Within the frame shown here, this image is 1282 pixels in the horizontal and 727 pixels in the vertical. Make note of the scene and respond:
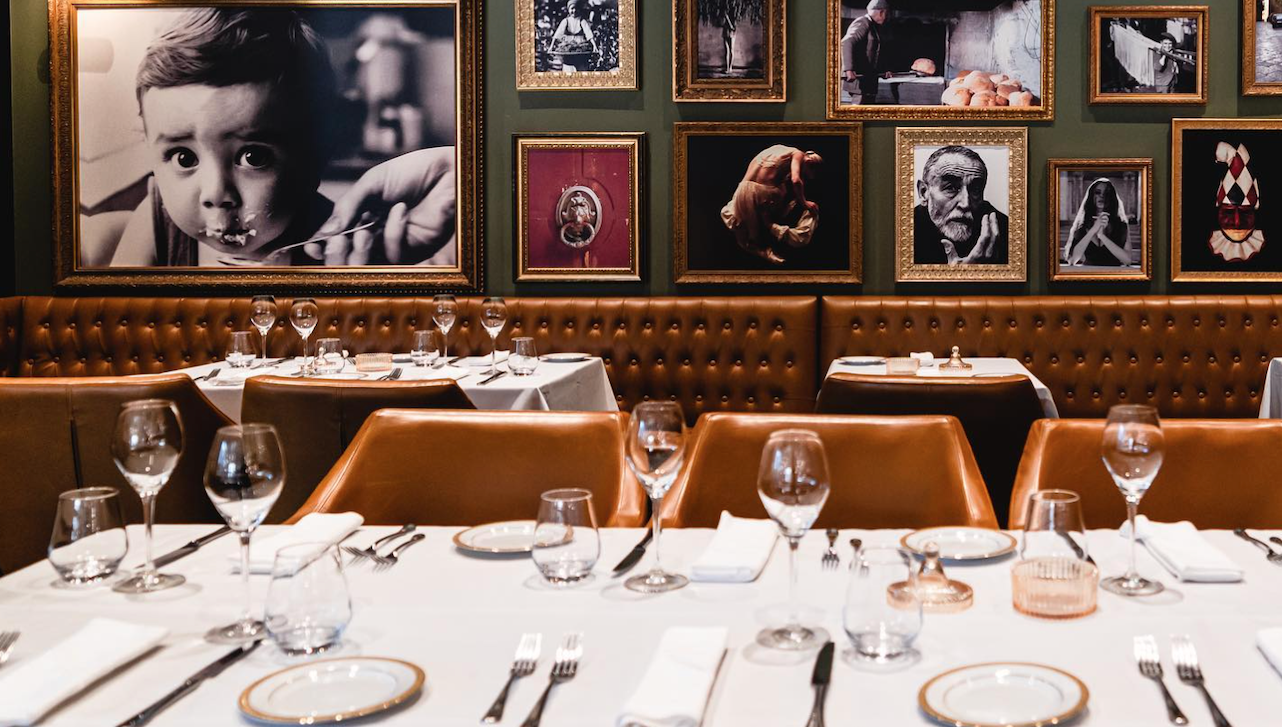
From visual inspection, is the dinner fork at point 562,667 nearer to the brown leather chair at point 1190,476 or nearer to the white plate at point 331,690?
the white plate at point 331,690

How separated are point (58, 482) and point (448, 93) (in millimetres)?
3460

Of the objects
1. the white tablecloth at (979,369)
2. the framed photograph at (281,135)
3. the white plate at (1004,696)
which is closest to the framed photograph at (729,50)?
the framed photograph at (281,135)

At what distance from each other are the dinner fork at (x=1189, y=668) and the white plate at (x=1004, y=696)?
10cm

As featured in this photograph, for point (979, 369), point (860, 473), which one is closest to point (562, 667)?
point (860, 473)

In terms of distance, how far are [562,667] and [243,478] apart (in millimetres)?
465

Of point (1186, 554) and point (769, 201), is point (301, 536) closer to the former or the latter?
point (1186, 554)

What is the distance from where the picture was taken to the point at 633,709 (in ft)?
2.91

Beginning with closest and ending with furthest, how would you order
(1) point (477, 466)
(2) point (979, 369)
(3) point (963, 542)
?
1. (3) point (963, 542)
2. (1) point (477, 466)
3. (2) point (979, 369)

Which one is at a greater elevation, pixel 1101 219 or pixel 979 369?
pixel 1101 219

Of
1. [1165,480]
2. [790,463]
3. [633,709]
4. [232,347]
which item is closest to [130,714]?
[633,709]

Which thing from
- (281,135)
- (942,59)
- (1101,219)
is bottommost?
(1101,219)

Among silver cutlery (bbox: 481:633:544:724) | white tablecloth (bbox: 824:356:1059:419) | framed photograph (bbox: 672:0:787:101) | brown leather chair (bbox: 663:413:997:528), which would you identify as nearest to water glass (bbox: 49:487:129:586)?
silver cutlery (bbox: 481:633:544:724)

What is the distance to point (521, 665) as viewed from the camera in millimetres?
1023

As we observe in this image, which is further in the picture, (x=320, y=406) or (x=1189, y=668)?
(x=320, y=406)
